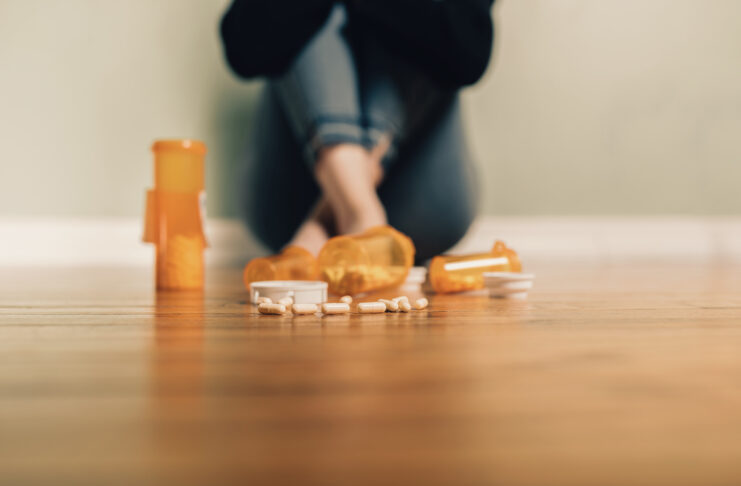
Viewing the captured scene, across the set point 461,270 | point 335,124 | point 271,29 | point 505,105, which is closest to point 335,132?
point 335,124

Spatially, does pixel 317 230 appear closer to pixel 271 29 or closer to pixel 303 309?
pixel 271 29

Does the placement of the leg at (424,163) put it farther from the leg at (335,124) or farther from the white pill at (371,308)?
the white pill at (371,308)

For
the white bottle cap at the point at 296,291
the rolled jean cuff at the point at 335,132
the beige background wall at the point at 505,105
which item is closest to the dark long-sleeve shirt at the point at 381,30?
the rolled jean cuff at the point at 335,132

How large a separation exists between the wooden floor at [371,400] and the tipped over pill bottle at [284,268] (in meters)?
0.26

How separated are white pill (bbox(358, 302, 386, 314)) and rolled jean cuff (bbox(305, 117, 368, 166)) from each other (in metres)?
0.47

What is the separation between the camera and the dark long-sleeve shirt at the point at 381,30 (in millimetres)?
1093

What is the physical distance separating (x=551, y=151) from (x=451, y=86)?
1.01 meters

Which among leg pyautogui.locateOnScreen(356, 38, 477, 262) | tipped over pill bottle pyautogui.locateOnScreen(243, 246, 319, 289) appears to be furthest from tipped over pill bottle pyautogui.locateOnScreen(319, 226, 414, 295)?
→ leg pyautogui.locateOnScreen(356, 38, 477, 262)

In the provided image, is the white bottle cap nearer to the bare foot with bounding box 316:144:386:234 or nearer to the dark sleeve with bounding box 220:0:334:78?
the bare foot with bounding box 316:144:386:234

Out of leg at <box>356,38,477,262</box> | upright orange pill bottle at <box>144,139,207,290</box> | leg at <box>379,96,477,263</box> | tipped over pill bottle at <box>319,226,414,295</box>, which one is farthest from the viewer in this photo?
leg at <box>379,96,477,263</box>

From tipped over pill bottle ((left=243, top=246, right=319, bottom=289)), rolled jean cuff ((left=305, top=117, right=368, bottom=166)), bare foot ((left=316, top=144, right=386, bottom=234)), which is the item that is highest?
rolled jean cuff ((left=305, top=117, right=368, bottom=166))

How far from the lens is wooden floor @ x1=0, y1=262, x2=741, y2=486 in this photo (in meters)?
0.23

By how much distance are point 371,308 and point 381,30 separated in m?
0.66

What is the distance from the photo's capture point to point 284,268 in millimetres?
924
